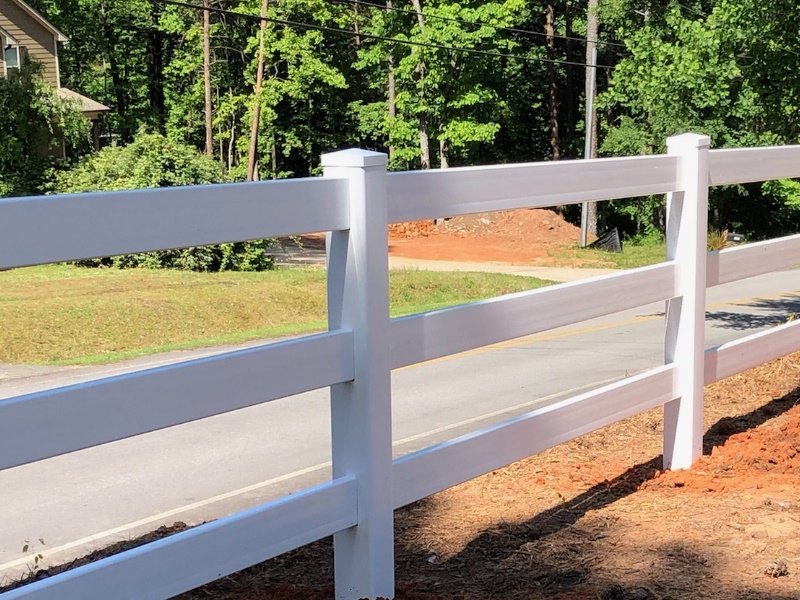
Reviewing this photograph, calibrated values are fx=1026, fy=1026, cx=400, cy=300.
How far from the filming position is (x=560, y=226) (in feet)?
127

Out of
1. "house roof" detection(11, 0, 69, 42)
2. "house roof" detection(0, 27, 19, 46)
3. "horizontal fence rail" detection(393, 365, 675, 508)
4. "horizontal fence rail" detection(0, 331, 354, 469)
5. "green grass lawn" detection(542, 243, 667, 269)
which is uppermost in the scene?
"house roof" detection(11, 0, 69, 42)

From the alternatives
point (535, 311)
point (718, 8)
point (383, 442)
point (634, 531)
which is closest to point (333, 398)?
point (383, 442)

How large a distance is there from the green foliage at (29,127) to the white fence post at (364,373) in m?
30.5

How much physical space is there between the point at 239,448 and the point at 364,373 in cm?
443

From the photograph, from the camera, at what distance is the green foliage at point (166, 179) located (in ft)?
72.8

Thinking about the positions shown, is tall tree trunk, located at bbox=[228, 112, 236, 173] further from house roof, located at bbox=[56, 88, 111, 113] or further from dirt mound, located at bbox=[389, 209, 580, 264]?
dirt mound, located at bbox=[389, 209, 580, 264]

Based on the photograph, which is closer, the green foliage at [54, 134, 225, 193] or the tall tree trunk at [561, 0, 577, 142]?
the green foliage at [54, 134, 225, 193]

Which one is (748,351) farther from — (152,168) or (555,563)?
(152,168)

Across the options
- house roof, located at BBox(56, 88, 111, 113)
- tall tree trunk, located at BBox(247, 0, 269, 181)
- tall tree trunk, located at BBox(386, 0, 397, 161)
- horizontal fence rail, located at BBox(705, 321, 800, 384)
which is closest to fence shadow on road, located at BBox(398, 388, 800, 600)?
horizontal fence rail, located at BBox(705, 321, 800, 384)

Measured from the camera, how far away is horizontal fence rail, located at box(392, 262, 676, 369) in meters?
3.46

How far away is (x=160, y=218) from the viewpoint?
2.60m

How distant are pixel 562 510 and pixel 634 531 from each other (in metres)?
0.52

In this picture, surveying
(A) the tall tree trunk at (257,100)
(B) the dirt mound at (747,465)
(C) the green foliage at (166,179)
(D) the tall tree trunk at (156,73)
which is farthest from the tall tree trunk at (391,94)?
(B) the dirt mound at (747,465)

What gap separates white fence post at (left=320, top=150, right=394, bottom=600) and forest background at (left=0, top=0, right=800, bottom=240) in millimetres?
15784
